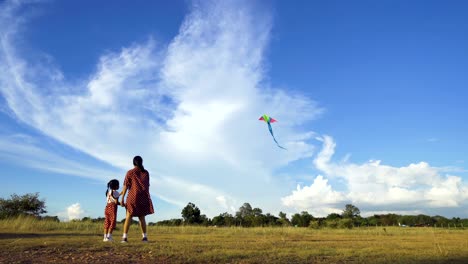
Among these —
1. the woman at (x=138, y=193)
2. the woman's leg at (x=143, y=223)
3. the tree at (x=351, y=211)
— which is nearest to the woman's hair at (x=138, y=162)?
the woman at (x=138, y=193)

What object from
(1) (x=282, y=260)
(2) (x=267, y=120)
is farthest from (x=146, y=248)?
(2) (x=267, y=120)

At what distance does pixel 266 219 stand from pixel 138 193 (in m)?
51.1

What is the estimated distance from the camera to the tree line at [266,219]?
107 ft

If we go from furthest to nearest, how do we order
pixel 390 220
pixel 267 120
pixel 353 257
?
pixel 390 220
pixel 267 120
pixel 353 257

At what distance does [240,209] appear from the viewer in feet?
245

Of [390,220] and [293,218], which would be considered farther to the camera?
[390,220]

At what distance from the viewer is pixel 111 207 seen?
11.8 metres

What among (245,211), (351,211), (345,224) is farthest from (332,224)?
(245,211)

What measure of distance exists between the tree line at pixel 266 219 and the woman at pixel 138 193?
55.9 feet

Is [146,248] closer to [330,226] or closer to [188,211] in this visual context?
[330,226]

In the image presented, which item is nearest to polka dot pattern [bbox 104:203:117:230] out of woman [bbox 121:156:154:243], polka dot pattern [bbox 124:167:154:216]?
woman [bbox 121:156:154:243]

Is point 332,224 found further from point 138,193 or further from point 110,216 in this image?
point 138,193

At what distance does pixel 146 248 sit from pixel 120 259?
4.27ft

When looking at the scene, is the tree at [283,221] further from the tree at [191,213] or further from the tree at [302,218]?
the tree at [191,213]
